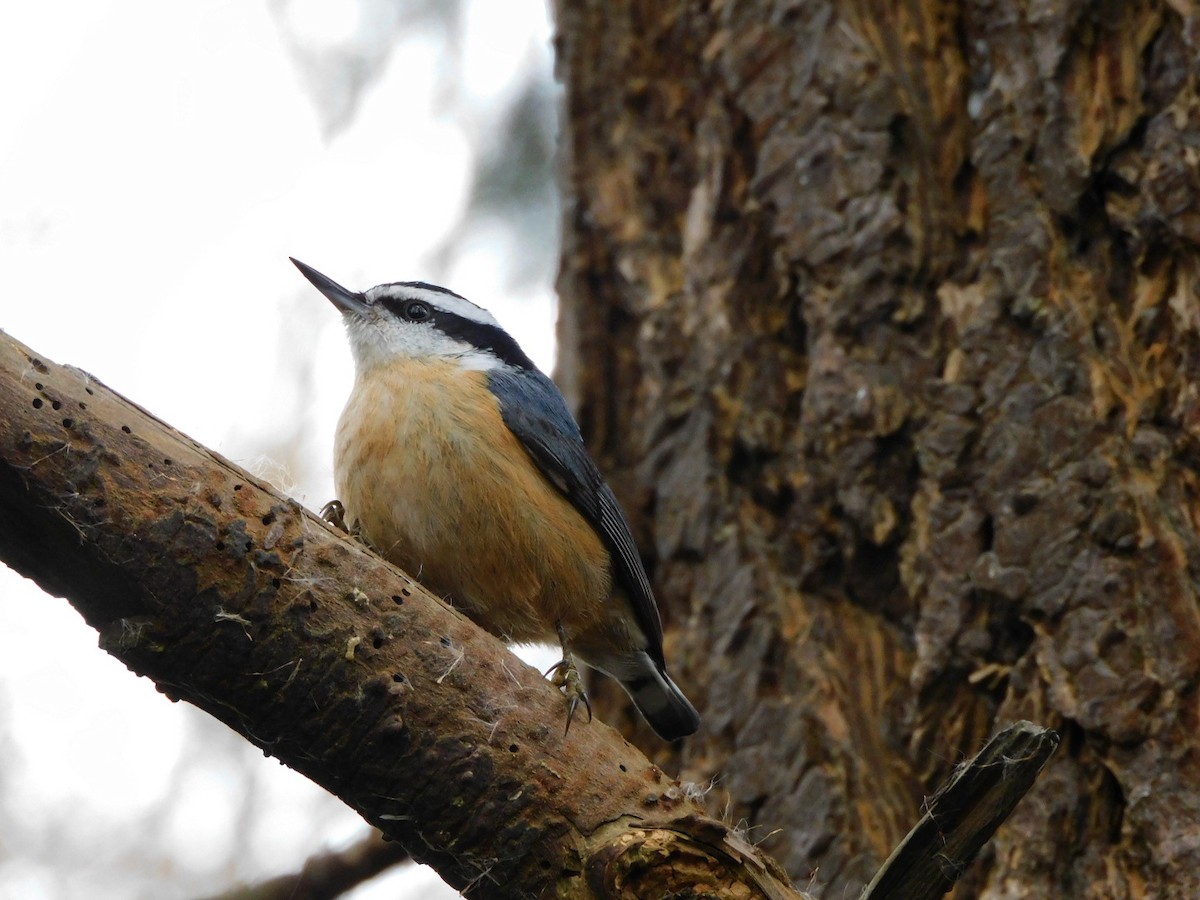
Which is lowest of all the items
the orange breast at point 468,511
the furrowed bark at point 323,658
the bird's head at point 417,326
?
the furrowed bark at point 323,658

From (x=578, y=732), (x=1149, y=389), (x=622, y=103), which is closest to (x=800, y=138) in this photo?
(x=622, y=103)

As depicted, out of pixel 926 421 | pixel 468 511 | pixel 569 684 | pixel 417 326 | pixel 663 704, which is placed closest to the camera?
pixel 569 684

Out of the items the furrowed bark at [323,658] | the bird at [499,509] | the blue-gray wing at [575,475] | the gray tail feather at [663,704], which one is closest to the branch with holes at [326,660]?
the furrowed bark at [323,658]

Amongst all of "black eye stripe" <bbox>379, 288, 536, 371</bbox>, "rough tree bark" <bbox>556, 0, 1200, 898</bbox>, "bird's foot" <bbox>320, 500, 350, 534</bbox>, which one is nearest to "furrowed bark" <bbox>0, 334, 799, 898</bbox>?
"rough tree bark" <bbox>556, 0, 1200, 898</bbox>

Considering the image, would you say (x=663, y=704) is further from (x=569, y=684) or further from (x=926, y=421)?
(x=926, y=421)

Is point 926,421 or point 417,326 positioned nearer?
point 926,421

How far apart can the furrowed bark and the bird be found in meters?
0.50

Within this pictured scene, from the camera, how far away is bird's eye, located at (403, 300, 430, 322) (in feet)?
12.7

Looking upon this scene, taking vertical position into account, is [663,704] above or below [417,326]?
below

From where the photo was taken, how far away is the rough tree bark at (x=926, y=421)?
2.74m

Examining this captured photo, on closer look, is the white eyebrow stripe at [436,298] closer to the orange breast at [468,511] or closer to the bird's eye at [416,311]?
the bird's eye at [416,311]

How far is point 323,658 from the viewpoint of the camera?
6.82 ft

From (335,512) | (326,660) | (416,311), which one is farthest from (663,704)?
(326,660)

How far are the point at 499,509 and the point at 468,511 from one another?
8 centimetres
